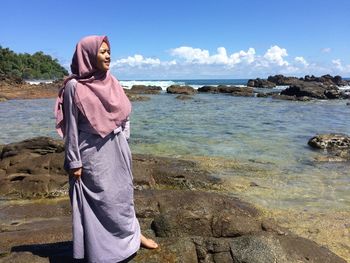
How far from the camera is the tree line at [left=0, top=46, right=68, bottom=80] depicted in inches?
3349

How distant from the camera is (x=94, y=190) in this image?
3.76 metres

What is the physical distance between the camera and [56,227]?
16.8 feet

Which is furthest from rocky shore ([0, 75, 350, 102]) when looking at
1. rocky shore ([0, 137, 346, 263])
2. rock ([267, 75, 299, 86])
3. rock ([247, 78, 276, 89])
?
rocky shore ([0, 137, 346, 263])

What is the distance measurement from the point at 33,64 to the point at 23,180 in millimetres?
94798

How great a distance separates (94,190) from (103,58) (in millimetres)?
1132

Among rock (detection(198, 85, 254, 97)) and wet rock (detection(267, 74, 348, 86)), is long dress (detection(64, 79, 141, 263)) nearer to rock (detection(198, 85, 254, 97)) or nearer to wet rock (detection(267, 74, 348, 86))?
rock (detection(198, 85, 254, 97))

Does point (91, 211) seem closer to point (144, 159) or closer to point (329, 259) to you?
point (329, 259)

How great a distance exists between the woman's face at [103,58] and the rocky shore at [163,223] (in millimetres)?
1737

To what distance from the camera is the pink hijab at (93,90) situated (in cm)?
362

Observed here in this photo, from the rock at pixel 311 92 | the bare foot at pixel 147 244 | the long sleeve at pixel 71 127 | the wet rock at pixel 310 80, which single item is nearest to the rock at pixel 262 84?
the wet rock at pixel 310 80

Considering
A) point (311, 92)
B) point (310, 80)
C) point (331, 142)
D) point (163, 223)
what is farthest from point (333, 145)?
point (310, 80)

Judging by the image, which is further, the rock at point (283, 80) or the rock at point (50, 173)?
the rock at point (283, 80)

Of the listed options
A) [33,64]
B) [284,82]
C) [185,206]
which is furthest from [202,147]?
[33,64]

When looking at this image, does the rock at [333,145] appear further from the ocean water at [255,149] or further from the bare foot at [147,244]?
the bare foot at [147,244]
